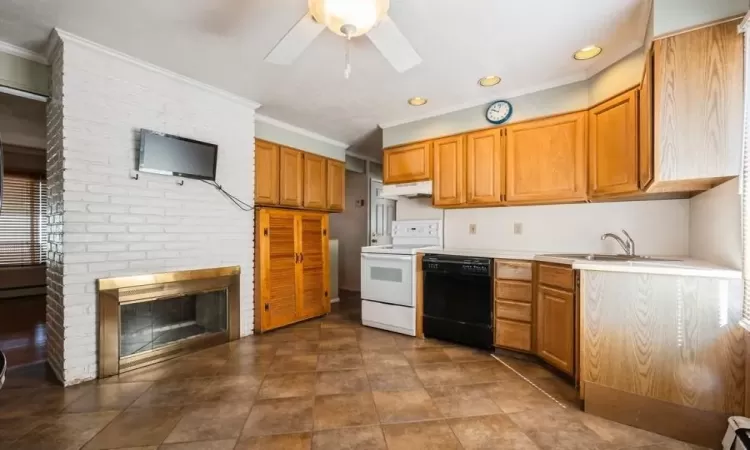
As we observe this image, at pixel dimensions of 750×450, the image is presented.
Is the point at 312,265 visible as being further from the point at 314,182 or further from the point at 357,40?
the point at 357,40

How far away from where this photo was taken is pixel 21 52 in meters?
2.46

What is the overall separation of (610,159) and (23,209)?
8.50 metres

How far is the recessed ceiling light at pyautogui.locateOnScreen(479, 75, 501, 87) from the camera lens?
2915 mm

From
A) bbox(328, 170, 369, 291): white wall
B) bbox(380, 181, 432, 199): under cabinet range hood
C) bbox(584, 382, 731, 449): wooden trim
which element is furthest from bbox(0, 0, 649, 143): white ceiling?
bbox(328, 170, 369, 291): white wall

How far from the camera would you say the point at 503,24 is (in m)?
2.16

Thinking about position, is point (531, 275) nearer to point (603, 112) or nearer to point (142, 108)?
point (603, 112)

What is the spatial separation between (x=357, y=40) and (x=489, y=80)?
1.32 meters

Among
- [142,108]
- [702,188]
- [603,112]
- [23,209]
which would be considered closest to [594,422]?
[702,188]

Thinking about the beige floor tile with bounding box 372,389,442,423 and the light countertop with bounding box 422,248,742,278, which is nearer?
the light countertop with bounding box 422,248,742,278

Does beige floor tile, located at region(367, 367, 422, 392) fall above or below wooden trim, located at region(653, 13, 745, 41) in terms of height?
below

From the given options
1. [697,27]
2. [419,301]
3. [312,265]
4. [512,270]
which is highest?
[697,27]

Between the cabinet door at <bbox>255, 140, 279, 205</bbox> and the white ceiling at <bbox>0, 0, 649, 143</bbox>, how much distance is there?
24.2 inches

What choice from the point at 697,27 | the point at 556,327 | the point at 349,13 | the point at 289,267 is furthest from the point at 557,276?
the point at 289,267

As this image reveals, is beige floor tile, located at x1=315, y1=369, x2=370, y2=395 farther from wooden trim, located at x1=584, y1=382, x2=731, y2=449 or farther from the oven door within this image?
wooden trim, located at x1=584, y1=382, x2=731, y2=449
